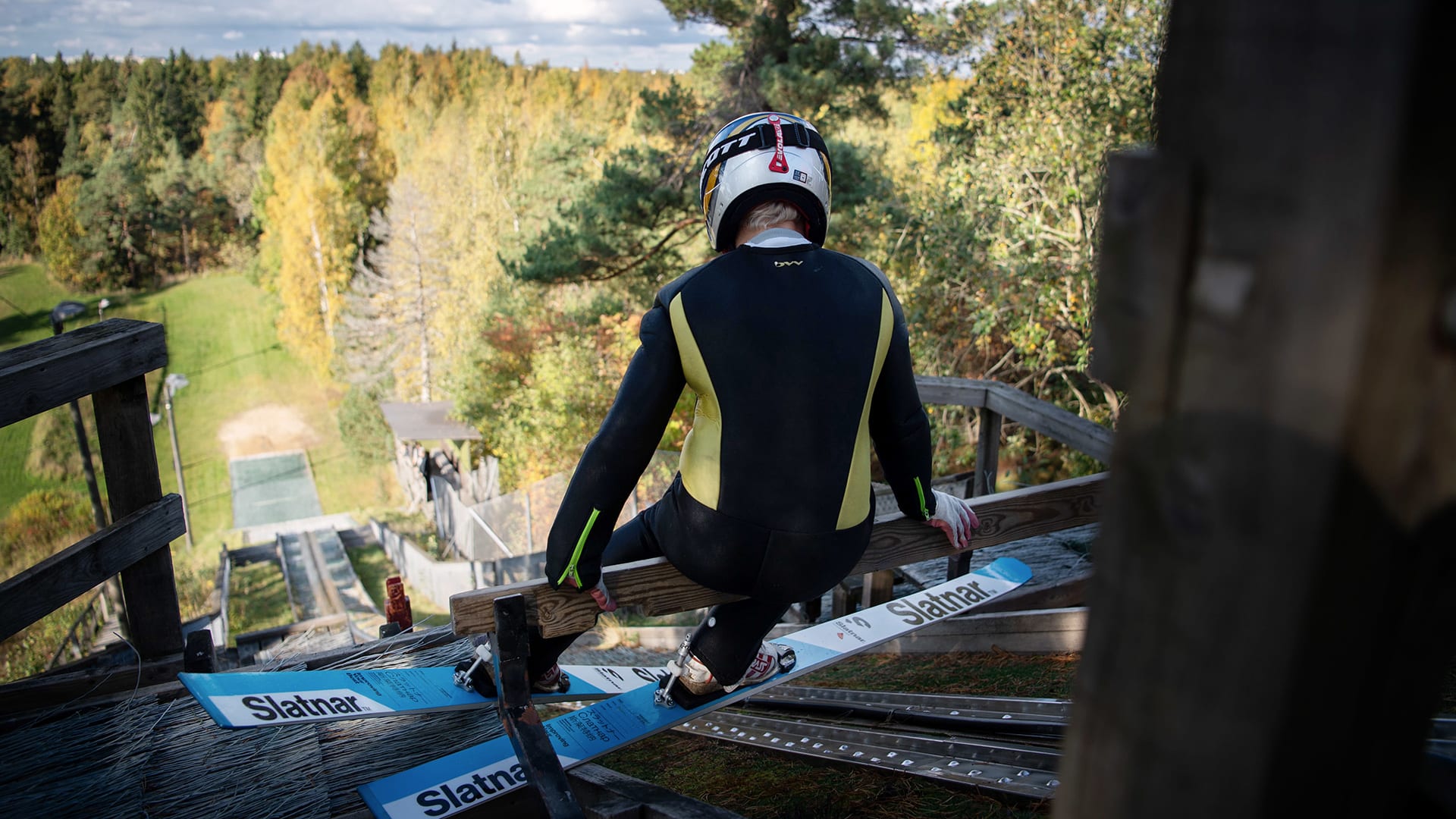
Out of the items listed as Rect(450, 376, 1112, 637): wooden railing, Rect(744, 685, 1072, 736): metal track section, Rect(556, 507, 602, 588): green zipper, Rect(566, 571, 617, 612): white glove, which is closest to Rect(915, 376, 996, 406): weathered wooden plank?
Rect(450, 376, 1112, 637): wooden railing

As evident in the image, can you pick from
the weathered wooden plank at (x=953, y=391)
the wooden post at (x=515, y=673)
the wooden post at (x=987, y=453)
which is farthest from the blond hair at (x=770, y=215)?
the wooden post at (x=987, y=453)

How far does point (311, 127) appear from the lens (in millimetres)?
43406

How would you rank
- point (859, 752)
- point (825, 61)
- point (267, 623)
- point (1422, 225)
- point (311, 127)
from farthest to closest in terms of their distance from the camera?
point (311, 127)
point (267, 623)
point (825, 61)
point (859, 752)
point (1422, 225)

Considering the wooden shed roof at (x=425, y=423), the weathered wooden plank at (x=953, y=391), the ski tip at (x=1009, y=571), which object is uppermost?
the weathered wooden plank at (x=953, y=391)

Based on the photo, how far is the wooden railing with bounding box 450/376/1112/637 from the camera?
217cm

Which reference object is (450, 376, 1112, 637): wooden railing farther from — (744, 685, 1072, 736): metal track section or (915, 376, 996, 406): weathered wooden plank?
(744, 685, 1072, 736): metal track section

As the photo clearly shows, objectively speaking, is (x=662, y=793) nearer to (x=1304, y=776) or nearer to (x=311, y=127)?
(x=1304, y=776)

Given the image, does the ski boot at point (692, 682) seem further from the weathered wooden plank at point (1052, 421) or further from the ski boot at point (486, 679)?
the weathered wooden plank at point (1052, 421)

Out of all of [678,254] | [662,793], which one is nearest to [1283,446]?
[662,793]

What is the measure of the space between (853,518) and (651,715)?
80cm

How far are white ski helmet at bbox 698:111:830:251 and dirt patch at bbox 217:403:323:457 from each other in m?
36.5

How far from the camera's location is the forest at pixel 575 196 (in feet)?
29.0

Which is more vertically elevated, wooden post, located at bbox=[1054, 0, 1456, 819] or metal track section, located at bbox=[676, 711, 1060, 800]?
wooden post, located at bbox=[1054, 0, 1456, 819]

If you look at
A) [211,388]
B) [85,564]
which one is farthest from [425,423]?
[85,564]
